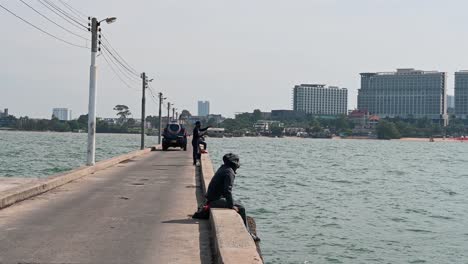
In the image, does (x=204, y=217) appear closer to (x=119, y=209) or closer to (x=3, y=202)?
(x=119, y=209)

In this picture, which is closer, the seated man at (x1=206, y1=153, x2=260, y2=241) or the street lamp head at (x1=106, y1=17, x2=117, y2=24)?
the seated man at (x1=206, y1=153, x2=260, y2=241)

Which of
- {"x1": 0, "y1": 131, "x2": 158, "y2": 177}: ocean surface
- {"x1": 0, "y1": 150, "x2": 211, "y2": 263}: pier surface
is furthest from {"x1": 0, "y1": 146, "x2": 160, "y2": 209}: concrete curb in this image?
{"x1": 0, "y1": 131, "x2": 158, "y2": 177}: ocean surface

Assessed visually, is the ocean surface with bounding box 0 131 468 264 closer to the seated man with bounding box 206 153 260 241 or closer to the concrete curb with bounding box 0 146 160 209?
the seated man with bounding box 206 153 260 241

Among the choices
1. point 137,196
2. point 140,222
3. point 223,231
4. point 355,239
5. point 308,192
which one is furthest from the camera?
point 308,192

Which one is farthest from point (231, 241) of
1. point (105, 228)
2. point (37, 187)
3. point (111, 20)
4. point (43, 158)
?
point (43, 158)

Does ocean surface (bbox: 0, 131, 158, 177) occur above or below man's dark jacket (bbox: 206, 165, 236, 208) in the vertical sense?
below

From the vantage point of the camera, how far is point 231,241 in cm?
891

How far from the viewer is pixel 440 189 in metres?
40.2

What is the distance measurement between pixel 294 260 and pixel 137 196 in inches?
171

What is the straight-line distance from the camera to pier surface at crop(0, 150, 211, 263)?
29.1 feet

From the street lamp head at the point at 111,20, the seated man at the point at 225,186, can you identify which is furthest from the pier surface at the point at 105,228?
the street lamp head at the point at 111,20

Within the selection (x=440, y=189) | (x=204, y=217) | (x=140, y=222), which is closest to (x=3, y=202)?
(x=140, y=222)

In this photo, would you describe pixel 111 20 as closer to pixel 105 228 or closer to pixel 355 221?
pixel 355 221

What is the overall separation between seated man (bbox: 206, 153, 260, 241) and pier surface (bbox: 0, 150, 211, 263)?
0.50 metres
